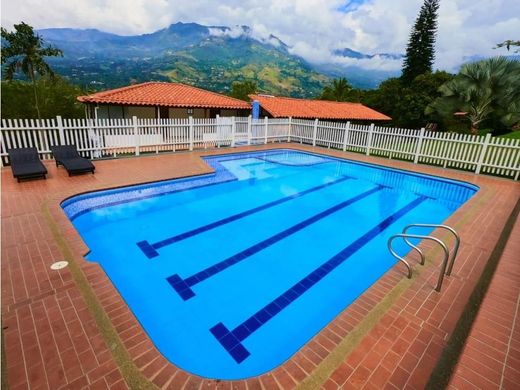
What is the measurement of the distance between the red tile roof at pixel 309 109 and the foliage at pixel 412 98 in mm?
4479

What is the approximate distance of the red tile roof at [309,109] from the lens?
23.7 meters

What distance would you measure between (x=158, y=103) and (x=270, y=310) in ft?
56.5

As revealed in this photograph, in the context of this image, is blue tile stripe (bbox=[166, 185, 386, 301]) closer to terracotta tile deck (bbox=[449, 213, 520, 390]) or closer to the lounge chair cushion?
terracotta tile deck (bbox=[449, 213, 520, 390])

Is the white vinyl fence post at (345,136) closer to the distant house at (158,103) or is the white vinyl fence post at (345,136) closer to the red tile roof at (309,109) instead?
the red tile roof at (309,109)

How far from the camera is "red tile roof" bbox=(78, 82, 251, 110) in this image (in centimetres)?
1711

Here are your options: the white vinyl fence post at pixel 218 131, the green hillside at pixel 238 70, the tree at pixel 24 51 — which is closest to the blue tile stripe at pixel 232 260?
the white vinyl fence post at pixel 218 131

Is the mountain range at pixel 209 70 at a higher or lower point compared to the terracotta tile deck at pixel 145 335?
higher

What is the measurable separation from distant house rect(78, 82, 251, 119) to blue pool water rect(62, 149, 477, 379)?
10.7m

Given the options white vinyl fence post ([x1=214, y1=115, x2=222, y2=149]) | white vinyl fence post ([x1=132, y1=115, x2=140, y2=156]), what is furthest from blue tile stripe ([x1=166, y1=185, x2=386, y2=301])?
white vinyl fence post ([x1=214, y1=115, x2=222, y2=149])

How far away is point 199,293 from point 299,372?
2173 millimetres

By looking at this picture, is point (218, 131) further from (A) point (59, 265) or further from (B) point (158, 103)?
(A) point (59, 265)

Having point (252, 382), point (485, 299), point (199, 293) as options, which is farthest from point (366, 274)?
point (252, 382)

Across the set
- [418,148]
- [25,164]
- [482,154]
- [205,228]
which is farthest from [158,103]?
[482,154]

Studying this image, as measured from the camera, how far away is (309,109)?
1037 inches
